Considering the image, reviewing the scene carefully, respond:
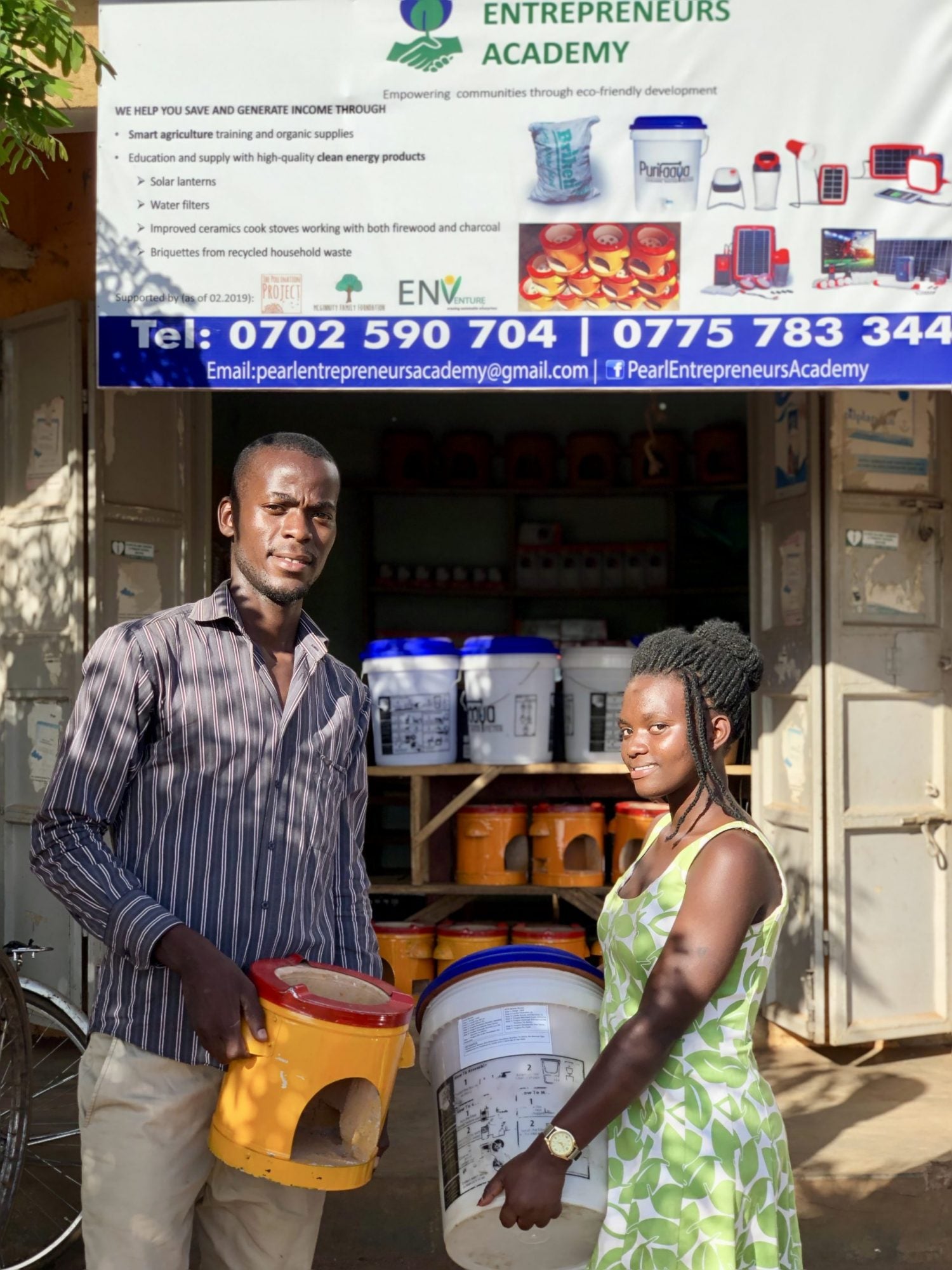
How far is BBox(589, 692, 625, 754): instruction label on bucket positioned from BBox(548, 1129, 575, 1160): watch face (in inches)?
135

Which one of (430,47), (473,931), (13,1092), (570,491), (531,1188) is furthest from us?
(570,491)

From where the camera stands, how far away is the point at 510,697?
5.26 m

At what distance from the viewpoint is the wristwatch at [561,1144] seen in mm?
1902

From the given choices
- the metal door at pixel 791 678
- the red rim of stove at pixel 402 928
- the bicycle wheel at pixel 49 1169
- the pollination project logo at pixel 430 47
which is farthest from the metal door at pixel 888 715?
the bicycle wheel at pixel 49 1169

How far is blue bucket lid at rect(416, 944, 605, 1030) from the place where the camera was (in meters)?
2.17

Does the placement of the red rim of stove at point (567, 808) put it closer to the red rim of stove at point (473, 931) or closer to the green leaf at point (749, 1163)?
the red rim of stove at point (473, 931)

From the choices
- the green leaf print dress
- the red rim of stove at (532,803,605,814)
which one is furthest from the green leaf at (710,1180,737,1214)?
the red rim of stove at (532,803,605,814)

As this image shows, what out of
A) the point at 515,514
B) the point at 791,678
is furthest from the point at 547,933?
the point at 515,514

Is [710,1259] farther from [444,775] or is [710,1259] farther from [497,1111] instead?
[444,775]

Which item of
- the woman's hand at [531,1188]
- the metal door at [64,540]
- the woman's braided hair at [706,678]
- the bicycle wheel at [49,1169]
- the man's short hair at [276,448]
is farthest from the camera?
the metal door at [64,540]

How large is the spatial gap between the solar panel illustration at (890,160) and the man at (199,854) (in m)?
2.47

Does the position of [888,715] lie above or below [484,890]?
above

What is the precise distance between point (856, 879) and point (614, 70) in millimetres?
2965

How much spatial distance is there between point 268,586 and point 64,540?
2.99 m
